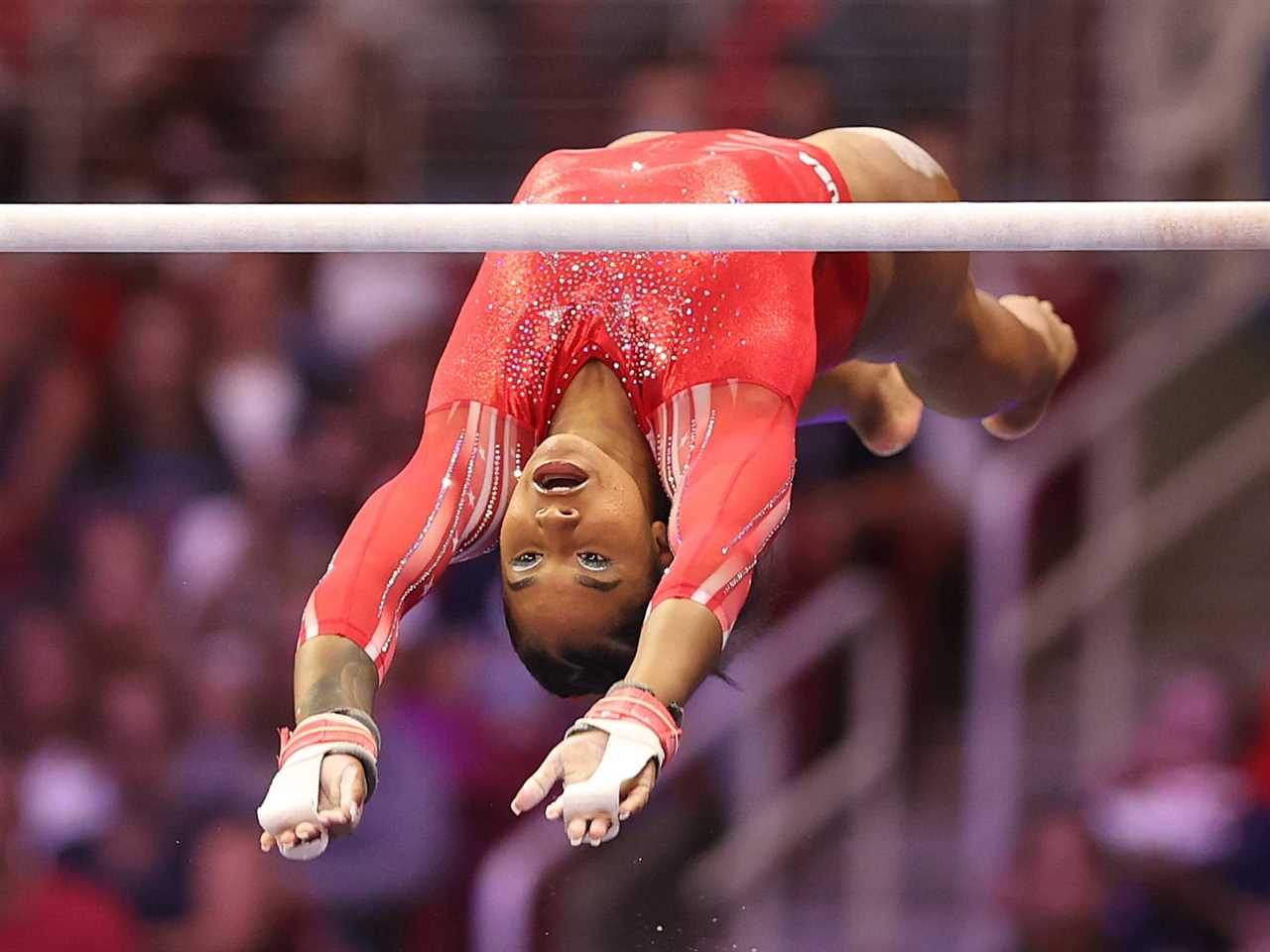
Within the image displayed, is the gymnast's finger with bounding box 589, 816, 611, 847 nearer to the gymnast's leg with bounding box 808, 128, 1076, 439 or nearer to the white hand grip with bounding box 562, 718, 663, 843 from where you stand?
the white hand grip with bounding box 562, 718, 663, 843

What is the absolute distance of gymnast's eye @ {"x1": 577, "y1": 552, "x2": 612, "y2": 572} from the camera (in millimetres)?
2301

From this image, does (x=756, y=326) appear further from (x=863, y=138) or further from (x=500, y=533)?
(x=863, y=138)

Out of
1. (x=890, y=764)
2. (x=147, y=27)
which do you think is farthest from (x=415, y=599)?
(x=147, y=27)

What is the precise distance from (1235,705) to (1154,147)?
1.40 m

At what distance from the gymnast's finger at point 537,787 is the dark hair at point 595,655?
30 centimetres

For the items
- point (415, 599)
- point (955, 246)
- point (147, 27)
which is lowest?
point (415, 599)

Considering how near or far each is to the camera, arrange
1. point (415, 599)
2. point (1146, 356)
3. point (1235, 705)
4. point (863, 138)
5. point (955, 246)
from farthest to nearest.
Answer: point (1146, 356) < point (1235, 705) < point (863, 138) < point (415, 599) < point (955, 246)

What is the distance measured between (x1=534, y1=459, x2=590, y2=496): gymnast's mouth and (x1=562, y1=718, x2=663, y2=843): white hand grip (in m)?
0.31

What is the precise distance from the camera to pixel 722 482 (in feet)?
7.48

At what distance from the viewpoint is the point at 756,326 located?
244 centimetres

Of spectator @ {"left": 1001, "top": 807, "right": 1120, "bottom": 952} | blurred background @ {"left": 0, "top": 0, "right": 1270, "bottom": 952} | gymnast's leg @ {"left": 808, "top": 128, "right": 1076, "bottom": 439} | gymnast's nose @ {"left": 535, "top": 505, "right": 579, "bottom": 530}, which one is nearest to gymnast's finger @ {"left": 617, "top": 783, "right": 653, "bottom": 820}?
gymnast's nose @ {"left": 535, "top": 505, "right": 579, "bottom": 530}

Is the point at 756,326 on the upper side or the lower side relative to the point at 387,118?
lower

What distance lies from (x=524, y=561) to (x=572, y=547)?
0.06 metres

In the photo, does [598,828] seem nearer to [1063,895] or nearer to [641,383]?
[641,383]
